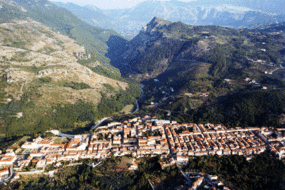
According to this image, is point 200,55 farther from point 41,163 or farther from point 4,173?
point 4,173

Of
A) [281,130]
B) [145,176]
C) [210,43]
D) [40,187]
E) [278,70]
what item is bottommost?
[40,187]

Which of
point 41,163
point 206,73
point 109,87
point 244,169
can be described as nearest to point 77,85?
point 109,87

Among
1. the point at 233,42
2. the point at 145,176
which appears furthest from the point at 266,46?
the point at 145,176

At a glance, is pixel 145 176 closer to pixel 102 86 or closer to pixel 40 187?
pixel 40 187

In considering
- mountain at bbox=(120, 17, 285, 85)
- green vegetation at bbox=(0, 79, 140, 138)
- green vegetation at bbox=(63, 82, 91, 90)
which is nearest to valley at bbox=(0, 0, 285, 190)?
green vegetation at bbox=(0, 79, 140, 138)

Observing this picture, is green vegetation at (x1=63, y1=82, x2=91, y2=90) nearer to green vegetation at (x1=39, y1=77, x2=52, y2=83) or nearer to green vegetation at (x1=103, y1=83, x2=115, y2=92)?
green vegetation at (x1=39, y1=77, x2=52, y2=83)

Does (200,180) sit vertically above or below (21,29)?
below

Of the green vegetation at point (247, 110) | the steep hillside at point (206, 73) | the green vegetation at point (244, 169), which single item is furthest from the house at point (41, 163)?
the green vegetation at point (247, 110)

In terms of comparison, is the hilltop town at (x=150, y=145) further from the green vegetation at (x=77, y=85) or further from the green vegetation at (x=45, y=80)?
the green vegetation at (x=45, y=80)

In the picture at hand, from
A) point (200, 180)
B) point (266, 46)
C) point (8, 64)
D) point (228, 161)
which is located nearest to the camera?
point (200, 180)
